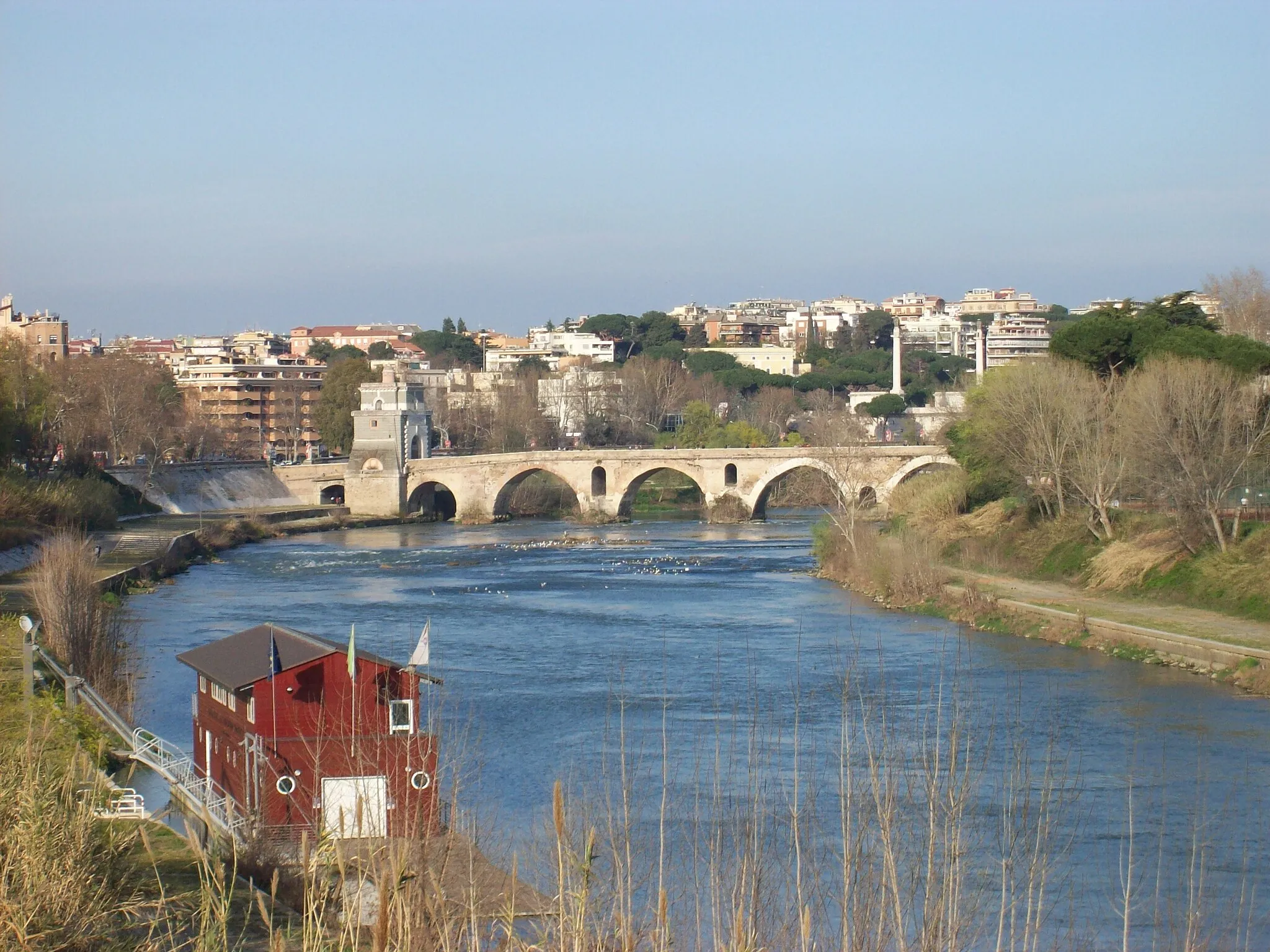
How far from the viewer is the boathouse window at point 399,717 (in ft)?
36.5

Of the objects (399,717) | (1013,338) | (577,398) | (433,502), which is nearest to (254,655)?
(399,717)

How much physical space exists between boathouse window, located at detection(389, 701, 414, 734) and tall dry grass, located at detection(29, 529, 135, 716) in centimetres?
477

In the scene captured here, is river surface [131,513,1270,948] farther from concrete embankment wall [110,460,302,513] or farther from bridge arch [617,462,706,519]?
bridge arch [617,462,706,519]

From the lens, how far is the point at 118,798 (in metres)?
10.7

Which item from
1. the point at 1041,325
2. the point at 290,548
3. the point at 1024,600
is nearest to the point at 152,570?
the point at 290,548

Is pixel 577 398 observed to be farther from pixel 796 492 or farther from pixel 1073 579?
pixel 1073 579

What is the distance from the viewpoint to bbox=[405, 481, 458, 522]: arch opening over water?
1965 inches

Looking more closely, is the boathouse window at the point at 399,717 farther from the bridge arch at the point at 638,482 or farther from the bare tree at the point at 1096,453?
the bridge arch at the point at 638,482

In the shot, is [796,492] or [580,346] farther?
[580,346]

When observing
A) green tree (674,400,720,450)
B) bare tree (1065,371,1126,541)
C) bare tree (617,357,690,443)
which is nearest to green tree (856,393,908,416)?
bare tree (617,357,690,443)

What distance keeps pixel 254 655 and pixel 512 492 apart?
37.7 m

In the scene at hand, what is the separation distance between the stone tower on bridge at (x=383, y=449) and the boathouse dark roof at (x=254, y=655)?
35.3 meters

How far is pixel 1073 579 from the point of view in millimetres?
25391

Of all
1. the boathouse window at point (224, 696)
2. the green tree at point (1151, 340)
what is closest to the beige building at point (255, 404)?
the green tree at point (1151, 340)
